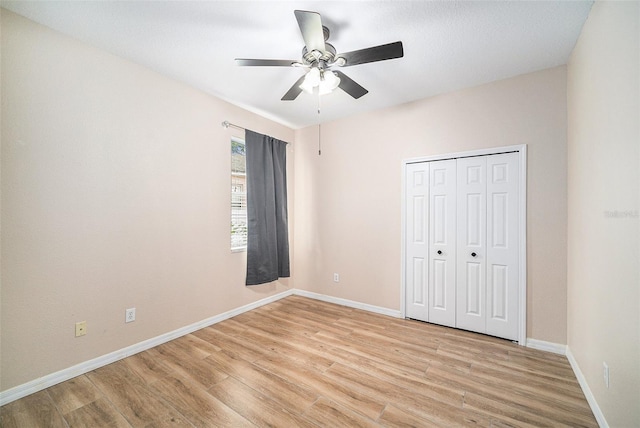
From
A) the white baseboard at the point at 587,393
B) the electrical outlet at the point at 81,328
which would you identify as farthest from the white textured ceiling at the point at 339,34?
the white baseboard at the point at 587,393

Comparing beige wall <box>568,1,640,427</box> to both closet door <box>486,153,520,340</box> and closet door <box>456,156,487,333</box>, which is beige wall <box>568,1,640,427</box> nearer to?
closet door <box>486,153,520,340</box>

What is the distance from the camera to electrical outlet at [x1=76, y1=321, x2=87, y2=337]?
2.11m

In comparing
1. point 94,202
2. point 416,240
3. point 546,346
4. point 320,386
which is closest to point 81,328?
point 94,202

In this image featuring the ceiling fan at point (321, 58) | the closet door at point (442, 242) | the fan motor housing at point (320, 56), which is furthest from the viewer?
the closet door at point (442, 242)

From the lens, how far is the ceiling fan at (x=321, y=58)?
64.2 inches

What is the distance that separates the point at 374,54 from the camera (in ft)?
5.89

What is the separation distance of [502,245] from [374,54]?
2.31 metres

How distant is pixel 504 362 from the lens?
2289mm

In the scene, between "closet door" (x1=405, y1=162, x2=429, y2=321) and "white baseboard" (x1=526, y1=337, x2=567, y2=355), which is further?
"closet door" (x1=405, y1=162, x2=429, y2=321)

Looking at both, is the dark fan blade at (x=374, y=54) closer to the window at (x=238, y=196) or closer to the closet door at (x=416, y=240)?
the closet door at (x=416, y=240)

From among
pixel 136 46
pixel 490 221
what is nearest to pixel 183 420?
pixel 136 46

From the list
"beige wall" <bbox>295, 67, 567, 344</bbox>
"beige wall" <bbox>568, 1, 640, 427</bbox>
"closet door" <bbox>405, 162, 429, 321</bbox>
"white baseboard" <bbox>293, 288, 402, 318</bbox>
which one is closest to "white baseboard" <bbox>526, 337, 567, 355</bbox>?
"beige wall" <bbox>295, 67, 567, 344</bbox>

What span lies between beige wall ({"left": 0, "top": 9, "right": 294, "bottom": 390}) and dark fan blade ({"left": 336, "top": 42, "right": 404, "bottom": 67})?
78.3 inches

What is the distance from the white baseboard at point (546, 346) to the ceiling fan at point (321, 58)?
2.91 m
